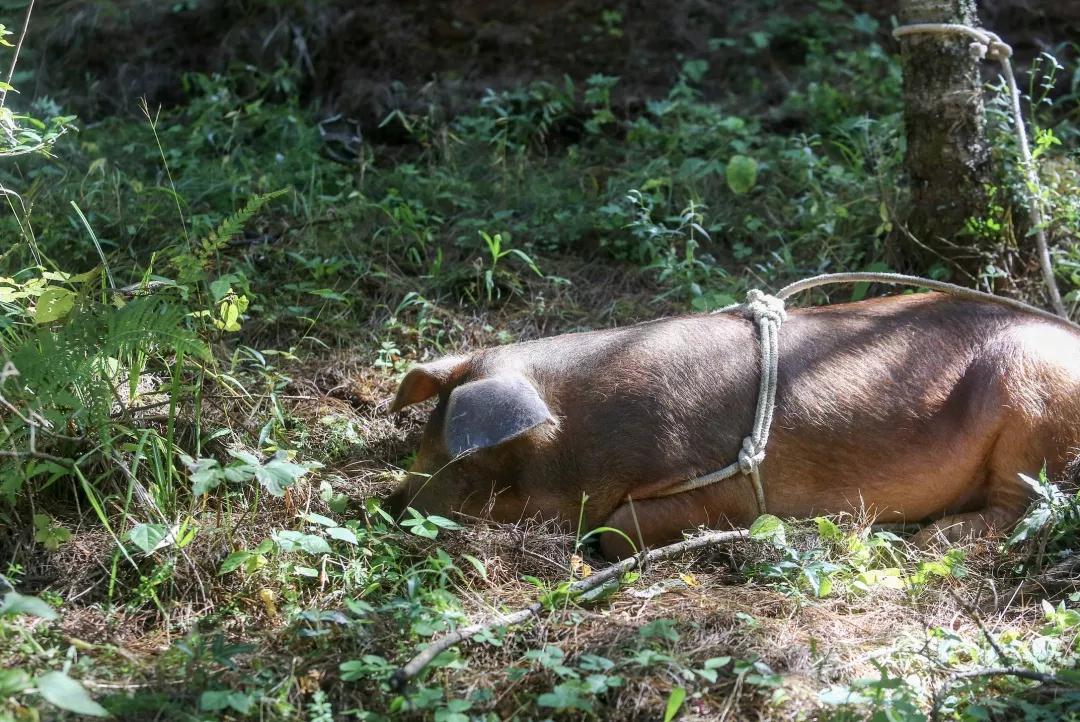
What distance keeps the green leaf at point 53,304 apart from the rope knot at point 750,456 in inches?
93.7

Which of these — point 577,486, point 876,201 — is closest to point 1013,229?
point 876,201

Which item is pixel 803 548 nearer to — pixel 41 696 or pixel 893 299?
pixel 893 299

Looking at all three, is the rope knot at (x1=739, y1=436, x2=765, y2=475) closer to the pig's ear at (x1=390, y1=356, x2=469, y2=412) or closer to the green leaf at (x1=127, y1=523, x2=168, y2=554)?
the pig's ear at (x1=390, y1=356, x2=469, y2=412)

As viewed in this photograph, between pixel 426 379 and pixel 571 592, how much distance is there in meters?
1.28

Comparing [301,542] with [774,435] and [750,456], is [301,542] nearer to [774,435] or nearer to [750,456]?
[750,456]

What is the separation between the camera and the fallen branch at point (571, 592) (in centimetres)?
284

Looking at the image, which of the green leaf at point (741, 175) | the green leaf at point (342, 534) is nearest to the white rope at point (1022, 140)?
the green leaf at point (741, 175)

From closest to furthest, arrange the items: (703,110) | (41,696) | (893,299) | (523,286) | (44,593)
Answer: (41,696) < (44,593) < (893,299) < (523,286) < (703,110)

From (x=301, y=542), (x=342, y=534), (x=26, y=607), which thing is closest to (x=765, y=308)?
(x=342, y=534)

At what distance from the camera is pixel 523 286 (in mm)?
5559

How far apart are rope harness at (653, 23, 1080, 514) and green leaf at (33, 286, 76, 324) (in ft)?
7.06

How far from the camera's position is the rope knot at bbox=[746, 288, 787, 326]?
4180 mm

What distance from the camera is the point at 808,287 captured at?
450 cm

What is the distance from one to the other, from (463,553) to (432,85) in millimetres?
4220
